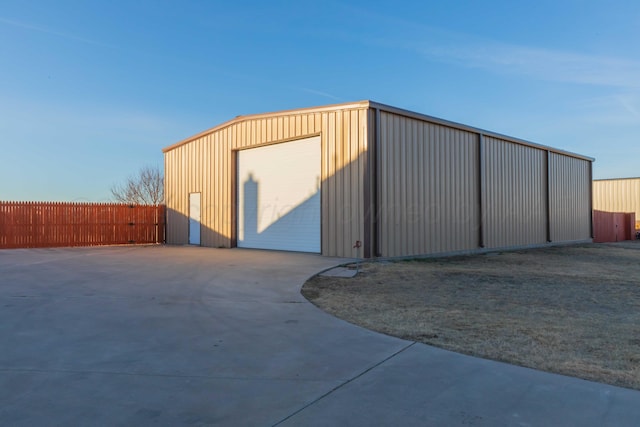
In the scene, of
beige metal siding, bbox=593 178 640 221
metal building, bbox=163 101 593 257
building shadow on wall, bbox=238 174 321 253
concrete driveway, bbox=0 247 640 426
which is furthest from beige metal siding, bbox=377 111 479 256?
beige metal siding, bbox=593 178 640 221

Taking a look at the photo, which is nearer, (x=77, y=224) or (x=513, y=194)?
(x=513, y=194)

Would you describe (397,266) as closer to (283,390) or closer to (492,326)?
(492,326)

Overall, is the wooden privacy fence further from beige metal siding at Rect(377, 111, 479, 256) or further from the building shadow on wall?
beige metal siding at Rect(377, 111, 479, 256)

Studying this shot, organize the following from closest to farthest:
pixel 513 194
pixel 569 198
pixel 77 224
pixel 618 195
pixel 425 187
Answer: pixel 425 187
pixel 513 194
pixel 77 224
pixel 569 198
pixel 618 195

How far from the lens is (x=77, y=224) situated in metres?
20.3

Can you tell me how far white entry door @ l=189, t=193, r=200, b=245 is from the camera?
1986 cm

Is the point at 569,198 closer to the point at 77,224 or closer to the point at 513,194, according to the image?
the point at 513,194

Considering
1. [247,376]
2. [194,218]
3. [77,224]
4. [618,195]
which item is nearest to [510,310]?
[247,376]

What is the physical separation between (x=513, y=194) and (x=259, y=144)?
11303mm

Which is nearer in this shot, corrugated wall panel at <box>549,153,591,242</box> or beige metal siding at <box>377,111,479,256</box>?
beige metal siding at <box>377,111,479,256</box>

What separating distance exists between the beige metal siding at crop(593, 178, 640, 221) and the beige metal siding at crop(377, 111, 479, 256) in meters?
28.8

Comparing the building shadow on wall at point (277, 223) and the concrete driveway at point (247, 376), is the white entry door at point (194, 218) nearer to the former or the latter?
the building shadow on wall at point (277, 223)

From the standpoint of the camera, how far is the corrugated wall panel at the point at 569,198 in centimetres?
2275

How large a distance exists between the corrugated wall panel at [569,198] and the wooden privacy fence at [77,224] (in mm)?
20135
